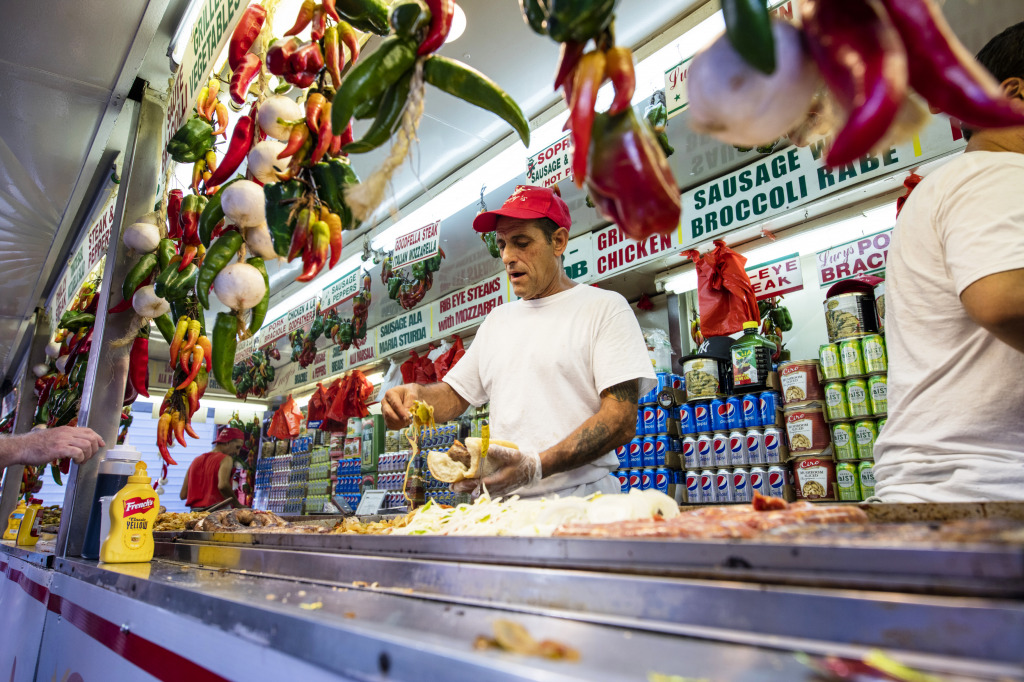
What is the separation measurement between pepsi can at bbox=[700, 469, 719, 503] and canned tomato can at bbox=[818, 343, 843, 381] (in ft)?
3.24

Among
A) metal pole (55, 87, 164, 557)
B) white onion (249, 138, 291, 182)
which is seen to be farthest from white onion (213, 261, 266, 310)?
metal pole (55, 87, 164, 557)

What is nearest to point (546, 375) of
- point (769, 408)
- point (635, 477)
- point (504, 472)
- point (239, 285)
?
point (504, 472)

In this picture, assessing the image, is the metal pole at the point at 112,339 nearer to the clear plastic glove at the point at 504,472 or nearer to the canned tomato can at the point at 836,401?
the clear plastic glove at the point at 504,472

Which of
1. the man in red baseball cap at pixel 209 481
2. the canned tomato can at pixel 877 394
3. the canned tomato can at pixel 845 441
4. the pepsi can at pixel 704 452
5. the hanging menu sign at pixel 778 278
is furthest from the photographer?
the man in red baseball cap at pixel 209 481

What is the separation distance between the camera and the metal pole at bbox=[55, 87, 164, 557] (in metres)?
2.54

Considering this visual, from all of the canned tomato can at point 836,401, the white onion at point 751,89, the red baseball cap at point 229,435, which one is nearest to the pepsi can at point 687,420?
the canned tomato can at point 836,401

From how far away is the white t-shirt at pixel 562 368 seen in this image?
234 centimetres

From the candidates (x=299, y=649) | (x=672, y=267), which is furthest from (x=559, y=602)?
(x=672, y=267)

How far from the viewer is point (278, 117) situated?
1731 millimetres

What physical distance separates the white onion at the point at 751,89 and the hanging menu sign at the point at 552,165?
2992mm

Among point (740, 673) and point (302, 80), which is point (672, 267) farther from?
point (740, 673)

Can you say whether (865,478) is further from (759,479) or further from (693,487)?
(693,487)

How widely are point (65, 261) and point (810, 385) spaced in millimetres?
6224

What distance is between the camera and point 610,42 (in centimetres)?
87
